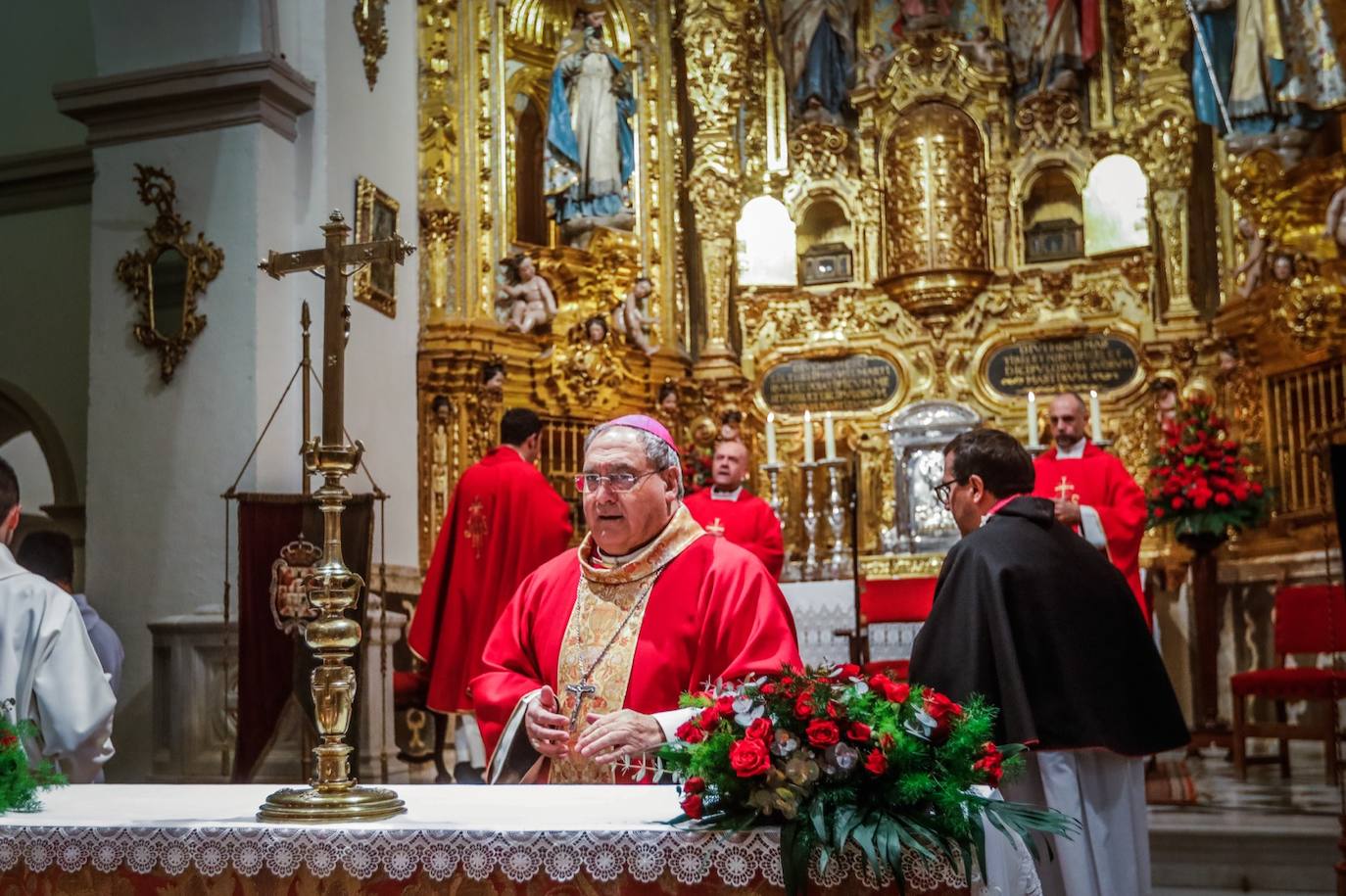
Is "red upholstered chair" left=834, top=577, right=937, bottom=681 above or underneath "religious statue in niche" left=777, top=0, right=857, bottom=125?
underneath

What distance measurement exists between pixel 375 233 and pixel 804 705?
771 centimetres

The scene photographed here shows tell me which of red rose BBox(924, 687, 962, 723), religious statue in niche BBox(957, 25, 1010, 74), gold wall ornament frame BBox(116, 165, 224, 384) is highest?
religious statue in niche BBox(957, 25, 1010, 74)

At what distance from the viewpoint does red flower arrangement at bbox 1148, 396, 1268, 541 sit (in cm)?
974

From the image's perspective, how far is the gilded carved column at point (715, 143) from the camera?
40.3 feet

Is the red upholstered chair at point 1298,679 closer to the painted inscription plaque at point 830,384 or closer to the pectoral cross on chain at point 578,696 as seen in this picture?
the painted inscription plaque at point 830,384

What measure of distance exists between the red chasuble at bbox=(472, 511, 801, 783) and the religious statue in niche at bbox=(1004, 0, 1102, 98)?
8.81m

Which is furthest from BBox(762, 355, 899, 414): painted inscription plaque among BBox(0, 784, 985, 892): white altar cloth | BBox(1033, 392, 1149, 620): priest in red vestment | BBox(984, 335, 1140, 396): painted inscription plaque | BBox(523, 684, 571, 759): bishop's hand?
BBox(0, 784, 985, 892): white altar cloth

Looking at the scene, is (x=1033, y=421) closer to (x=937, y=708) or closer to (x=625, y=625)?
(x=625, y=625)

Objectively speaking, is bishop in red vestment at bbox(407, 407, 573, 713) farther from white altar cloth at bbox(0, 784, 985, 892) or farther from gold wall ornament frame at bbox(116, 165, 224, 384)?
white altar cloth at bbox(0, 784, 985, 892)

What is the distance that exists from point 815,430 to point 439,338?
10.6ft

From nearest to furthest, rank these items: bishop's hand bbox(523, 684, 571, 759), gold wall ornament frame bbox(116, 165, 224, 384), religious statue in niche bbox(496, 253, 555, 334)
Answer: bishop's hand bbox(523, 684, 571, 759) → gold wall ornament frame bbox(116, 165, 224, 384) → religious statue in niche bbox(496, 253, 555, 334)

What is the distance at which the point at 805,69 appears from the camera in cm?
1240

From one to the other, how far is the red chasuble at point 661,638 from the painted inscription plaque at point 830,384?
803 centimetres

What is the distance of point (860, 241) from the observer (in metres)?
12.4
